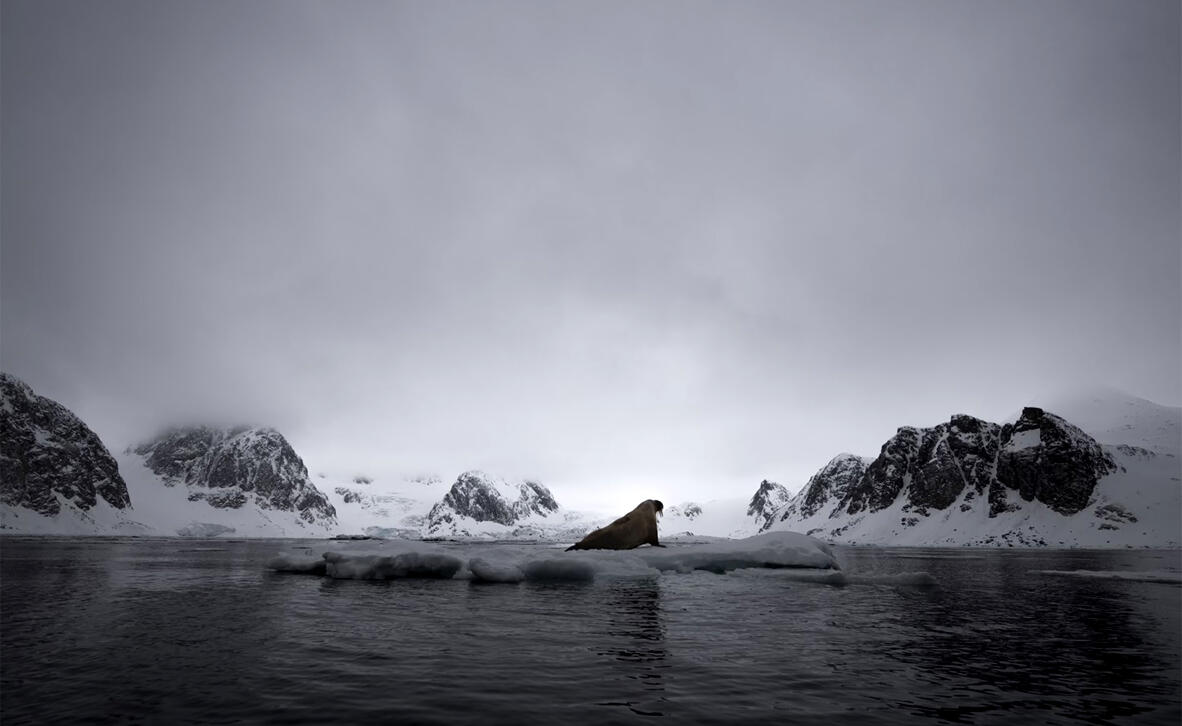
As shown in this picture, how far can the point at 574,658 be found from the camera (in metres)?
13.2

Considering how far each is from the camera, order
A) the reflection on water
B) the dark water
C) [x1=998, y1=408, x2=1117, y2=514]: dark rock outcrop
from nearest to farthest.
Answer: the dark water → the reflection on water → [x1=998, y1=408, x2=1117, y2=514]: dark rock outcrop

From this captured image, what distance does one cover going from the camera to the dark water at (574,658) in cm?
944

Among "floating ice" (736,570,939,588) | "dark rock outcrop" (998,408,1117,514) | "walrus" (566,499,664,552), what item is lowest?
"floating ice" (736,570,939,588)

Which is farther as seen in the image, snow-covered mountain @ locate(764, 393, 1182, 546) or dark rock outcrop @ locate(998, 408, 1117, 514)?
dark rock outcrop @ locate(998, 408, 1117, 514)

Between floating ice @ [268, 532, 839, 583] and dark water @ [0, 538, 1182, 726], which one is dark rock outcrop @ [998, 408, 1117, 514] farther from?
dark water @ [0, 538, 1182, 726]

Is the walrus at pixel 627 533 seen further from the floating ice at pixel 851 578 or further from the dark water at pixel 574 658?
the dark water at pixel 574 658

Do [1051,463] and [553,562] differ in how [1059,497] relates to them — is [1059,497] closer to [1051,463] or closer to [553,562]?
[1051,463]

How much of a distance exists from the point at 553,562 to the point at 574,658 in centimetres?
1929

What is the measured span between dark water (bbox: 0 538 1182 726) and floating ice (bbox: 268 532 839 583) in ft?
23.7

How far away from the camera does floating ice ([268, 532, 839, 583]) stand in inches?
1261

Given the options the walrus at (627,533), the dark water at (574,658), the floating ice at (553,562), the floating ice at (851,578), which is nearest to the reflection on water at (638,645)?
the dark water at (574,658)

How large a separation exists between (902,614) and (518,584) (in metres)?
18.6

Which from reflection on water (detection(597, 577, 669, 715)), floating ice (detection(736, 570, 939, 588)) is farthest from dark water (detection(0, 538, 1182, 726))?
floating ice (detection(736, 570, 939, 588))

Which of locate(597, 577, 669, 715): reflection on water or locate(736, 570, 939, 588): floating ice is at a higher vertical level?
locate(597, 577, 669, 715): reflection on water
